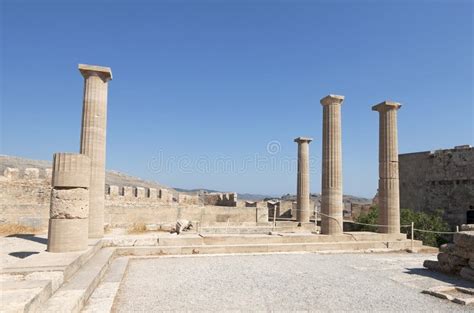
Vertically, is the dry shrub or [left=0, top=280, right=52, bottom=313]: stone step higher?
[left=0, top=280, right=52, bottom=313]: stone step

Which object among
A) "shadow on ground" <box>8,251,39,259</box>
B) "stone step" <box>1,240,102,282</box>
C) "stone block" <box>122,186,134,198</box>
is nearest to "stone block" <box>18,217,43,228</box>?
"stone block" <box>122,186,134,198</box>

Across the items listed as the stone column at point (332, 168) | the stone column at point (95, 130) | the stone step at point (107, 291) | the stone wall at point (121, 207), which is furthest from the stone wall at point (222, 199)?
the stone step at point (107, 291)

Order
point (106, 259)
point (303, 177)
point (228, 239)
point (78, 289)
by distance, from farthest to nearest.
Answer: point (303, 177)
point (228, 239)
point (106, 259)
point (78, 289)

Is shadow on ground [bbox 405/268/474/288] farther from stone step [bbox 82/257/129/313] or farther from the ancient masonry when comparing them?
stone step [bbox 82/257/129/313]

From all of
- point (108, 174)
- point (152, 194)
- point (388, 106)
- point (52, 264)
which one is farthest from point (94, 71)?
point (108, 174)

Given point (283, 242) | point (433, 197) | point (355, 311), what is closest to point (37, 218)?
point (283, 242)

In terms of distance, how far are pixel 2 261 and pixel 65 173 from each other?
102 inches

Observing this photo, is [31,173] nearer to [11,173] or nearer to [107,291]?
[11,173]

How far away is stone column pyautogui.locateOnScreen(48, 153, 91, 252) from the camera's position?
814 cm

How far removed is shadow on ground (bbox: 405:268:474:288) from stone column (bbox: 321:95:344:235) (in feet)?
15.4

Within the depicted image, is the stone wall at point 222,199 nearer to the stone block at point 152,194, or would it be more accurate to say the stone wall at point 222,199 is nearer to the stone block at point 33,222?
the stone block at point 152,194

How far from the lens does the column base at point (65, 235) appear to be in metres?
8.09

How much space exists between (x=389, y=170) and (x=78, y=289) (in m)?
13.0

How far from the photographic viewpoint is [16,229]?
1558 centimetres
